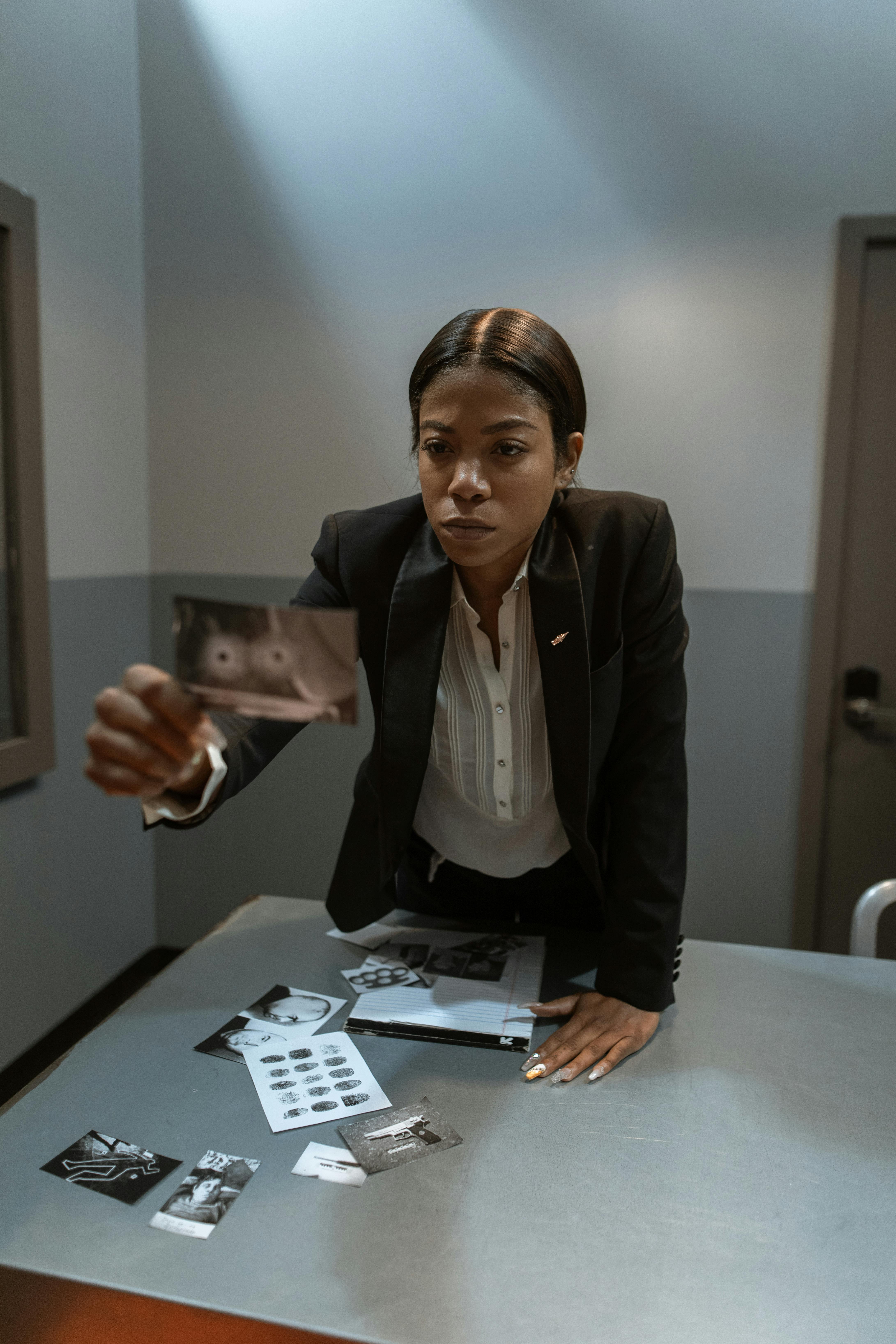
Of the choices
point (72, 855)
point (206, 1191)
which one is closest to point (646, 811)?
point (206, 1191)

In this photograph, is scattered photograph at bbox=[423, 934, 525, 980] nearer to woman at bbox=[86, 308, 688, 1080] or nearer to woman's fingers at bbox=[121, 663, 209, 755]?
woman at bbox=[86, 308, 688, 1080]

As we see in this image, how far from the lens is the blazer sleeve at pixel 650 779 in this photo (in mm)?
1229

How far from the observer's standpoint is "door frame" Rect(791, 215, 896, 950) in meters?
2.37

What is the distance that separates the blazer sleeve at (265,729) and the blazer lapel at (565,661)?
28 cm

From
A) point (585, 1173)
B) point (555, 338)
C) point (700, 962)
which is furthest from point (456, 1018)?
point (555, 338)

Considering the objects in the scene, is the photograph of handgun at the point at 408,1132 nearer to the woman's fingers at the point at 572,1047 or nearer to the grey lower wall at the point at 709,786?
the woman's fingers at the point at 572,1047

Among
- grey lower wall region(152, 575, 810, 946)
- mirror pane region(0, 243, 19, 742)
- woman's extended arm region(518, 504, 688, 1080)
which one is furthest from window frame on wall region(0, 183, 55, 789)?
woman's extended arm region(518, 504, 688, 1080)

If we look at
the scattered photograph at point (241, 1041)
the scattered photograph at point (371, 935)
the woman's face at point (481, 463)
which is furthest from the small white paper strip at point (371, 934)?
the woman's face at point (481, 463)

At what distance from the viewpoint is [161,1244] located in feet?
2.62

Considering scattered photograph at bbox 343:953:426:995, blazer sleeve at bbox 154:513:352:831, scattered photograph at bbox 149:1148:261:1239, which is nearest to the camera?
scattered photograph at bbox 149:1148:261:1239

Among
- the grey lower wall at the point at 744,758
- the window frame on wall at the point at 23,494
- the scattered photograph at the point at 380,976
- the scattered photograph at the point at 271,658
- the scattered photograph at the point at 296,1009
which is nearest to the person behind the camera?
the scattered photograph at the point at 271,658

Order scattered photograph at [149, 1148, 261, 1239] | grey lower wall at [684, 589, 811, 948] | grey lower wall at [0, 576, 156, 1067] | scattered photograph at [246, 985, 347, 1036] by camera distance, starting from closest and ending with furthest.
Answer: scattered photograph at [149, 1148, 261, 1239] → scattered photograph at [246, 985, 347, 1036] → grey lower wall at [0, 576, 156, 1067] → grey lower wall at [684, 589, 811, 948]

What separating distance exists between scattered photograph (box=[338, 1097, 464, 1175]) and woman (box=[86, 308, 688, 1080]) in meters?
0.15

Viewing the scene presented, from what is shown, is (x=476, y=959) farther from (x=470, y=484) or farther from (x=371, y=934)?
(x=470, y=484)
